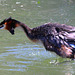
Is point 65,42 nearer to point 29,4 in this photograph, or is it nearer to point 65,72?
point 65,72

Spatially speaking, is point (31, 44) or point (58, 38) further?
point (31, 44)

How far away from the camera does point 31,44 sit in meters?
9.62

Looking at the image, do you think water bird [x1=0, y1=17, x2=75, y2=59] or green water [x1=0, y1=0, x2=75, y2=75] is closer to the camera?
green water [x1=0, y1=0, x2=75, y2=75]

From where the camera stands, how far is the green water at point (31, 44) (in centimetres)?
746

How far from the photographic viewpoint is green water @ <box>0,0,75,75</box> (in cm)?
746

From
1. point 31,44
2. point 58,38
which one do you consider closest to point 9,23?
point 58,38

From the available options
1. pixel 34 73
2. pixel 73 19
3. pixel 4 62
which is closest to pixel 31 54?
pixel 4 62

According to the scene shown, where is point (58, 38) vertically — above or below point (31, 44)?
above

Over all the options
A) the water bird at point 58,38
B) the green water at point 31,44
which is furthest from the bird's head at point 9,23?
the water bird at point 58,38

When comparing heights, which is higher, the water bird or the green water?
the water bird

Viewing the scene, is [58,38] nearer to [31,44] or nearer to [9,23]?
[9,23]

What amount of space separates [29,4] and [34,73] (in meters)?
8.04

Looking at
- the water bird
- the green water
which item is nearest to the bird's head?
the green water

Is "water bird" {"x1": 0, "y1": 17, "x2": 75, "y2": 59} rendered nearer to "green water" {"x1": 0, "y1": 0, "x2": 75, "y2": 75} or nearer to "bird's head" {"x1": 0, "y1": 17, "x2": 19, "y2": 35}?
"green water" {"x1": 0, "y1": 0, "x2": 75, "y2": 75}
